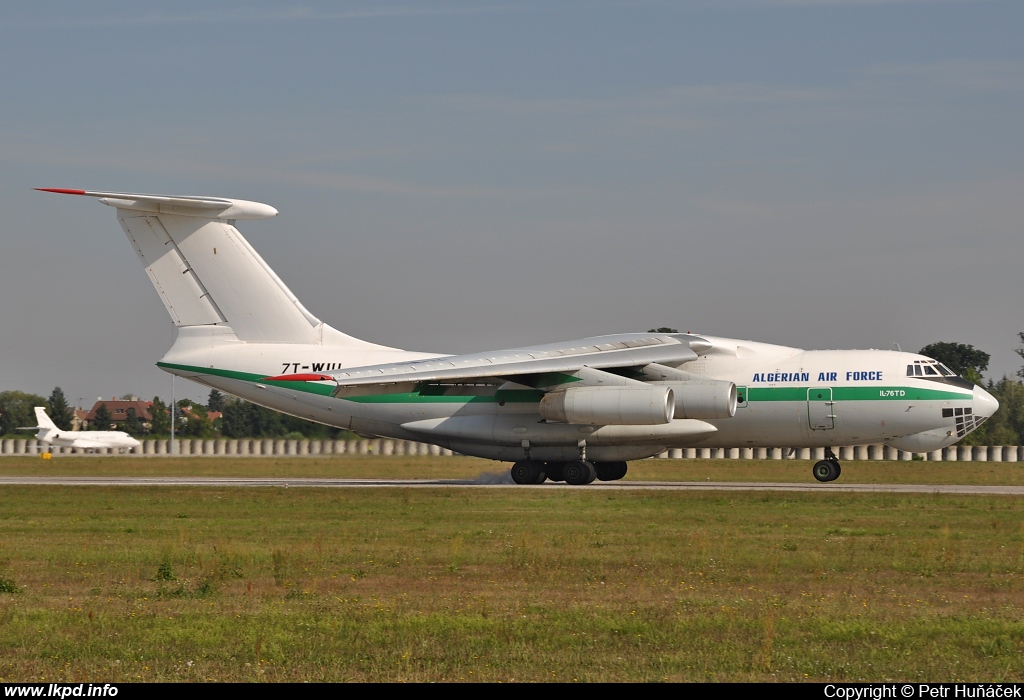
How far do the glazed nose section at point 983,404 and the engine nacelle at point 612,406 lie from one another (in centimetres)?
672

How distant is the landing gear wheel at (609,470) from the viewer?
28219mm

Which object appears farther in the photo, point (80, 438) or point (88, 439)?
point (80, 438)

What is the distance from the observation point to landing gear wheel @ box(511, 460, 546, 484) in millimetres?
27391

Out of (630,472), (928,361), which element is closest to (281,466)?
(630,472)

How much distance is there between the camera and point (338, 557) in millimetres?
13961

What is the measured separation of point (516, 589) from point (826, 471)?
17659 mm

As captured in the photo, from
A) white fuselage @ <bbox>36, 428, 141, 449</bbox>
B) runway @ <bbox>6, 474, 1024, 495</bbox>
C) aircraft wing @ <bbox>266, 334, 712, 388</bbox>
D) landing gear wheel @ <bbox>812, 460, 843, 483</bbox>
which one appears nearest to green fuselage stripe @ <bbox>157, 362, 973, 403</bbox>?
aircraft wing @ <bbox>266, 334, 712, 388</bbox>

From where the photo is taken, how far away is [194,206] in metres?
27.6

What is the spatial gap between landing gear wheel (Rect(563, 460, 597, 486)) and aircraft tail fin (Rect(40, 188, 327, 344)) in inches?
239

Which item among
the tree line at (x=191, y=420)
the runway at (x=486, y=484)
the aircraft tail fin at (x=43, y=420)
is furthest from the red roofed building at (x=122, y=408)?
the runway at (x=486, y=484)

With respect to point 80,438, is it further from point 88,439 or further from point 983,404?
point 983,404

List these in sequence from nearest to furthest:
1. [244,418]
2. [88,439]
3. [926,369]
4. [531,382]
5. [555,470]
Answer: [926,369], [531,382], [555,470], [244,418], [88,439]

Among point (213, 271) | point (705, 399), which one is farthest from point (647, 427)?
point (213, 271)

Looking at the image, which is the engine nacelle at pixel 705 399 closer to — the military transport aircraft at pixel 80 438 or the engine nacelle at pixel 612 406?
the engine nacelle at pixel 612 406
